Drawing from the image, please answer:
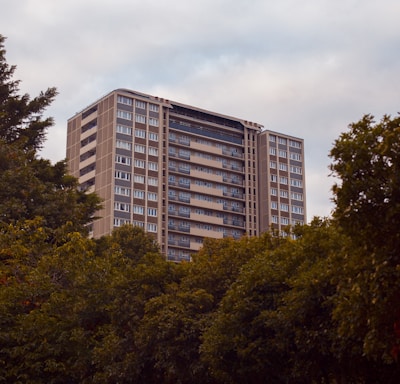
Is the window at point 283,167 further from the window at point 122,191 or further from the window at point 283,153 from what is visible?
the window at point 122,191

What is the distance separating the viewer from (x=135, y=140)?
91.7 m

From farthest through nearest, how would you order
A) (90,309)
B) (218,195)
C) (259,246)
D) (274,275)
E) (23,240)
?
(218,195) → (23,240) → (90,309) → (259,246) → (274,275)

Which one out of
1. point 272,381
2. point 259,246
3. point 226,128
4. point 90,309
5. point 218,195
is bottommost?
point 272,381

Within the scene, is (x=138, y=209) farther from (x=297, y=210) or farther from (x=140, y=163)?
(x=297, y=210)

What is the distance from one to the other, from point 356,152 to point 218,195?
8837 cm

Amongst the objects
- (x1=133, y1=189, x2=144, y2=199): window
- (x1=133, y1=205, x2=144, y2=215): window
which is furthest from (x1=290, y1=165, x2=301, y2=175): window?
(x1=133, y1=205, x2=144, y2=215): window

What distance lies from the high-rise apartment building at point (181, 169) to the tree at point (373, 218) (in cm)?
7260

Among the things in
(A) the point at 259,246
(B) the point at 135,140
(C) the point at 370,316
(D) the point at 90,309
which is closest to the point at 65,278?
(D) the point at 90,309

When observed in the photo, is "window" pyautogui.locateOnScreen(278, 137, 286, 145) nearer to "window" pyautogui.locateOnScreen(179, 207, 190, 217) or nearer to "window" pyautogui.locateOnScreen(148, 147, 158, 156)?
"window" pyautogui.locateOnScreen(179, 207, 190, 217)

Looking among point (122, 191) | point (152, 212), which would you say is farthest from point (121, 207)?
point (152, 212)

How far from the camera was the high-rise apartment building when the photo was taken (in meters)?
89.9

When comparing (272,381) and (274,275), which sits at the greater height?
(274,275)

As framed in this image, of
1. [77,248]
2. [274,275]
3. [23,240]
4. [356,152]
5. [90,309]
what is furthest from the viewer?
[23,240]

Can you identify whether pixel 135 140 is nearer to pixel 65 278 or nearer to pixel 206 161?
pixel 206 161
